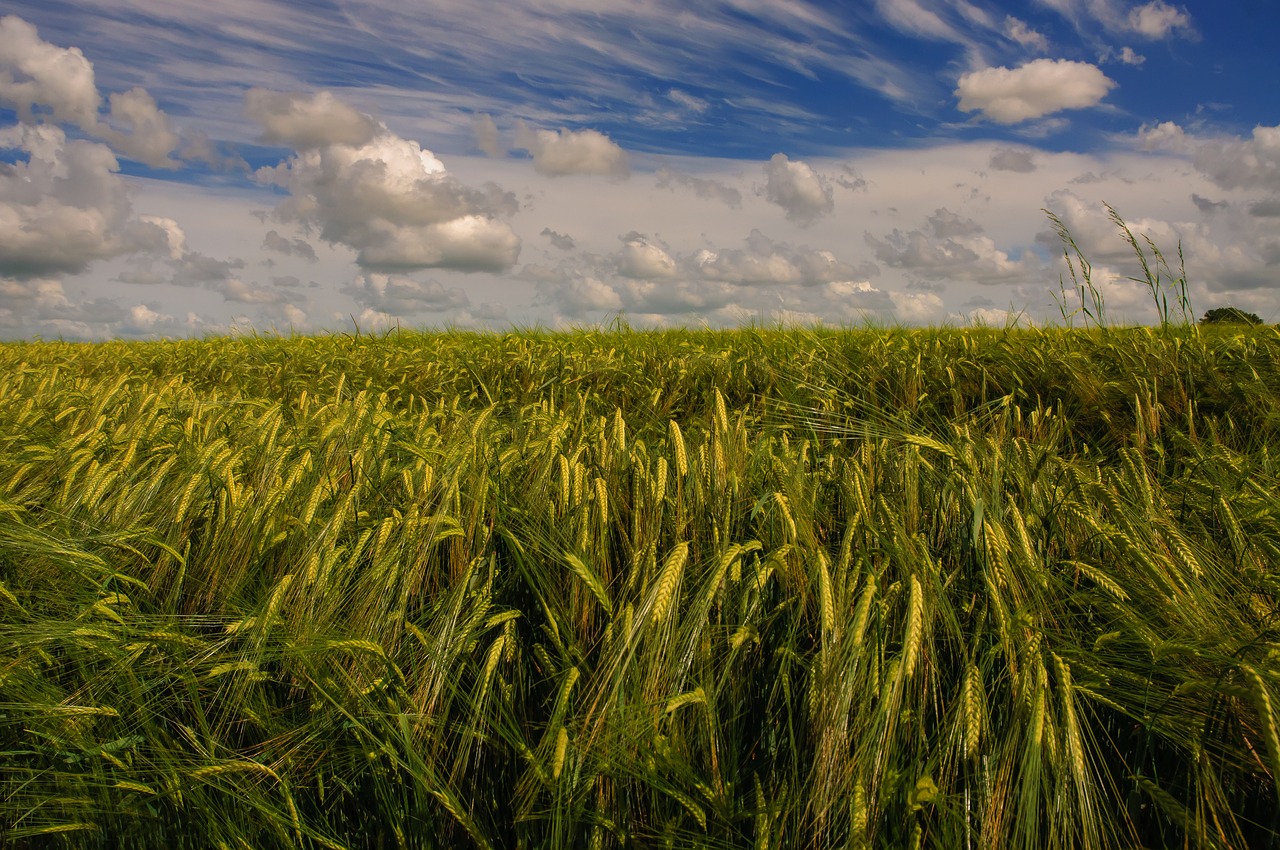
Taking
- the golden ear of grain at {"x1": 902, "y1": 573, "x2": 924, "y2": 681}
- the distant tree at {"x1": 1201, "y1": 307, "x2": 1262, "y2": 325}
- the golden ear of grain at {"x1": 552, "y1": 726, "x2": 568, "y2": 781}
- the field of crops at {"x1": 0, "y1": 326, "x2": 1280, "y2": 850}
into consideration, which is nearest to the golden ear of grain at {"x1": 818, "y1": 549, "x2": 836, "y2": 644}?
the field of crops at {"x1": 0, "y1": 326, "x2": 1280, "y2": 850}

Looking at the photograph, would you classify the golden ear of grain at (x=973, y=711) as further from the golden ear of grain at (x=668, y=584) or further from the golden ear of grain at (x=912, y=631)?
the golden ear of grain at (x=668, y=584)

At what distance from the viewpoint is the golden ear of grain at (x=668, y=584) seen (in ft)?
4.71

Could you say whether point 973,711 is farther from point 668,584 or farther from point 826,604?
point 668,584

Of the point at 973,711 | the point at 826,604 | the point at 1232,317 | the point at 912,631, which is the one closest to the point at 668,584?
the point at 826,604

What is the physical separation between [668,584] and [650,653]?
144 millimetres

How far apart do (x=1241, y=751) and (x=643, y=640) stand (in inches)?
43.2

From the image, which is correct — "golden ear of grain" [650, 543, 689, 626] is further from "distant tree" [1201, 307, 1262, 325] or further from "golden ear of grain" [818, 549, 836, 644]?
"distant tree" [1201, 307, 1262, 325]

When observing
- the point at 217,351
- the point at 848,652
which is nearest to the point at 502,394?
the point at 848,652

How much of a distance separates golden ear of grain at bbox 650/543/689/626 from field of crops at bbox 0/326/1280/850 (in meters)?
0.01

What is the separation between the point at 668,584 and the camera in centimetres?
145

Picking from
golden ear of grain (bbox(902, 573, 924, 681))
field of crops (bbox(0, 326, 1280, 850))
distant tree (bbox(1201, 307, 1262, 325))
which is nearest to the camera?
golden ear of grain (bbox(902, 573, 924, 681))

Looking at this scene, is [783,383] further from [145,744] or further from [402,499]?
[145,744]

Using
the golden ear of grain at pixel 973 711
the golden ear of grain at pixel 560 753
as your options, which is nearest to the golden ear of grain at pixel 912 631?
the golden ear of grain at pixel 973 711

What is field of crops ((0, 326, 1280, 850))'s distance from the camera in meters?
1.41
